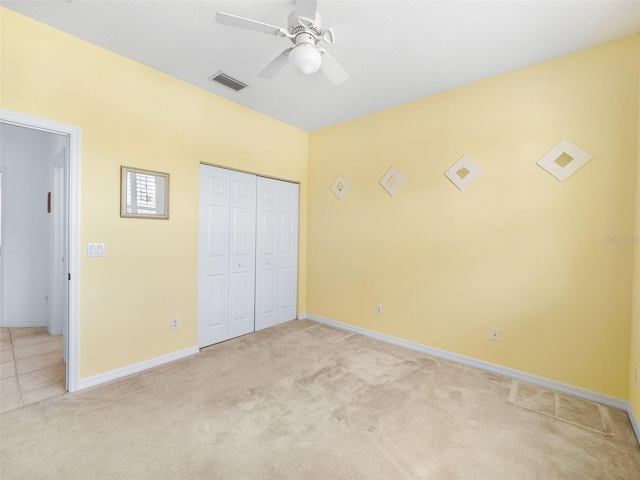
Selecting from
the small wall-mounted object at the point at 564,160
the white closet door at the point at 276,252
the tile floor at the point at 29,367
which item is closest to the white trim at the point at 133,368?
the tile floor at the point at 29,367

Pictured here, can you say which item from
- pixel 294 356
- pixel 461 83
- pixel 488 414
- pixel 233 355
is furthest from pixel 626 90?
pixel 233 355

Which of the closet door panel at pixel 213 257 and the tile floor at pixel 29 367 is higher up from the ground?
the closet door panel at pixel 213 257

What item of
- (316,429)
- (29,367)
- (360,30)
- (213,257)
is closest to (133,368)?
(29,367)

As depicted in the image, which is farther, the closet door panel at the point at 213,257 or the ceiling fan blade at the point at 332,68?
the closet door panel at the point at 213,257

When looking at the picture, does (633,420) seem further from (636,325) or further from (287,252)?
(287,252)

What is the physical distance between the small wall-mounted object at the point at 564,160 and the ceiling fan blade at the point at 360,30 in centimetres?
178

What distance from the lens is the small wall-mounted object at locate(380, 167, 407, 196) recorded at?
3330 mm

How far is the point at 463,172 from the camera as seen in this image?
2871 millimetres

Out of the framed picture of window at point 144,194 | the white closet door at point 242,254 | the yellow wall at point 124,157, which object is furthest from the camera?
the white closet door at point 242,254

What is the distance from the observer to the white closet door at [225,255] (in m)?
3.17

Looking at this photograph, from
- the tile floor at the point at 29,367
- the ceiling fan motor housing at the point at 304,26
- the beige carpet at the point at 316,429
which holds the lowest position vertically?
the beige carpet at the point at 316,429

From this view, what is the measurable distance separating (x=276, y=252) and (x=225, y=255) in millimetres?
799

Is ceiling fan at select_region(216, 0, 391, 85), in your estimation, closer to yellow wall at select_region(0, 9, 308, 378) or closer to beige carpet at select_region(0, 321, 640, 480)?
yellow wall at select_region(0, 9, 308, 378)

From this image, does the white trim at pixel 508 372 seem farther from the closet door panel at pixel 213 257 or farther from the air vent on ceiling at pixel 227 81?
the air vent on ceiling at pixel 227 81
